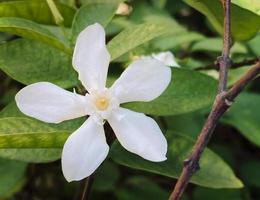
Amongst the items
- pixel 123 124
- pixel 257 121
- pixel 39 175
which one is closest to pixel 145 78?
pixel 123 124

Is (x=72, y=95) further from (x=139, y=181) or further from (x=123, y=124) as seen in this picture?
(x=139, y=181)

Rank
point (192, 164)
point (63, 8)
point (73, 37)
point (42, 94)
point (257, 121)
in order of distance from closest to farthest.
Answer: point (192, 164) → point (42, 94) → point (73, 37) → point (63, 8) → point (257, 121)

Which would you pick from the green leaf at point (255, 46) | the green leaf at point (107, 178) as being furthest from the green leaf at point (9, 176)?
the green leaf at point (255, 46)

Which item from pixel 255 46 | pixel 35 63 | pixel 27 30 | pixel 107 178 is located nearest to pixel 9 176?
pixel 107 178

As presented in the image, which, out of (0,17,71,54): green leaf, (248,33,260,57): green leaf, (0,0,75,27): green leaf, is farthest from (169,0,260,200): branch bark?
(248,33,260,57): green leaf

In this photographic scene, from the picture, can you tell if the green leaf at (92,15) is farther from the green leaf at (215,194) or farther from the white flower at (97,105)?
the green leaf at (215,194)

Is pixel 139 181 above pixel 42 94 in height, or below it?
below

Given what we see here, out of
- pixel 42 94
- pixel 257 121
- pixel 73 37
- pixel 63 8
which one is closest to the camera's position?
pixel 42 94
